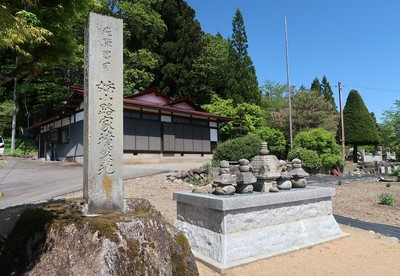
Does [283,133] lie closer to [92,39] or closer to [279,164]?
[279,164]

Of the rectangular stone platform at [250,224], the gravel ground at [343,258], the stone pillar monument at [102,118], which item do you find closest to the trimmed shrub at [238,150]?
the gravel ground at [343,258]

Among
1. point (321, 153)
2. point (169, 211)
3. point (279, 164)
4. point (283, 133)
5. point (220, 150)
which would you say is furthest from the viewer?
point (283, 133)

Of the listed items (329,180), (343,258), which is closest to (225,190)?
(343,258)

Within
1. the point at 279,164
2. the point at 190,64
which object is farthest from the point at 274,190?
the point at 190,64

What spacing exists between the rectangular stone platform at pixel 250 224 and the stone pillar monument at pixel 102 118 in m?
1.47

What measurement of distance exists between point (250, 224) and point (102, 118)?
273 centimetres

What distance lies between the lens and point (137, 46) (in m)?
31.2

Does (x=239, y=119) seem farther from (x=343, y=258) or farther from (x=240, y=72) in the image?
(x=343, y=258)

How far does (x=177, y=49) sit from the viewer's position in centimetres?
3127

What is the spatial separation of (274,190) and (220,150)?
37.4ft

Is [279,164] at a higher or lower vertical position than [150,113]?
lower

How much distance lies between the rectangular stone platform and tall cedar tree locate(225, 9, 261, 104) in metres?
25.4

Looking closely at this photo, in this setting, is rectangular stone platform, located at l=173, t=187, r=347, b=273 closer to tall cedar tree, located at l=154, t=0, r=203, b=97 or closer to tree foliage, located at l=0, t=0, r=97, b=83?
tree foliage, located at l=0, t=0, r=97, b=83

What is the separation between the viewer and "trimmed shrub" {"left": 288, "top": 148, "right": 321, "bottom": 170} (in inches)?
768
